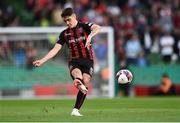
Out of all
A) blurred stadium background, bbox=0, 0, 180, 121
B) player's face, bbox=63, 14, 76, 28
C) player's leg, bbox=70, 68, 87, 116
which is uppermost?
blurred stadium background, bbox=0, 0, 180, 121

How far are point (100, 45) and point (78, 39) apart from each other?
12128mm

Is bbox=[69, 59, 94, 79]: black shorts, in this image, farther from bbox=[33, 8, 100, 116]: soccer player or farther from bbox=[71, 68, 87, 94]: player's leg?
bbox=[71, 68, 87, 94]: player's leg

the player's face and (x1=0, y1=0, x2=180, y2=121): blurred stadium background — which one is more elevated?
(x1=0, y1=0, x2=180, y2=121): blurred stadium background

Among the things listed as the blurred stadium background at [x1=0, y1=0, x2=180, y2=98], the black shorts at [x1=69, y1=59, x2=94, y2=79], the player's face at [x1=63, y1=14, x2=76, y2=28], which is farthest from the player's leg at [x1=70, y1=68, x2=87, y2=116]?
the blurred stadium background at [x1=0, y1=0, x2=180, y2=98]

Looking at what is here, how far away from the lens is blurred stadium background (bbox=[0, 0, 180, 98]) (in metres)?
27.4

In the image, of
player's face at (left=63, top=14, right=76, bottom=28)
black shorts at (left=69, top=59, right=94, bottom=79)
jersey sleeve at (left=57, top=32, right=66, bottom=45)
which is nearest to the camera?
player's face at (left=63, top=14, right=76, bottom=28)

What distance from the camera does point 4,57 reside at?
90.0ft

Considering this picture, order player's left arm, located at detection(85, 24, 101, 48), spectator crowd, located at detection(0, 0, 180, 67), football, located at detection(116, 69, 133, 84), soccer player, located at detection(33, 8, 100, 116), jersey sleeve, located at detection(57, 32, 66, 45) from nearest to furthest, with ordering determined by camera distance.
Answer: player's left arm, located at detection(85, 24, 101, 48)
soccer player, located at detection(33, 8, 100, 116)
jersey sleeve, located at detection(57, 32, 66, 45)
football, located at detection(116, 69, 133, 84)
spectator crowd, located at detection(0, 0, 180, 67)

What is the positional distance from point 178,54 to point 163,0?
3.71m

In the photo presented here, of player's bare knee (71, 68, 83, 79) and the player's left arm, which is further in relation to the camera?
player's bare knee (71, 68, 83, 79)

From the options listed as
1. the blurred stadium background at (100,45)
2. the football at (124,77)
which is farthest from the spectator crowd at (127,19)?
the football at (124,77)

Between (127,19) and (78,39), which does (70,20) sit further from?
(127,19)

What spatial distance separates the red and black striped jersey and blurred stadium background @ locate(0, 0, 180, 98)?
1124cm

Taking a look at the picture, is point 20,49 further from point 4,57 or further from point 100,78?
point 100,78
